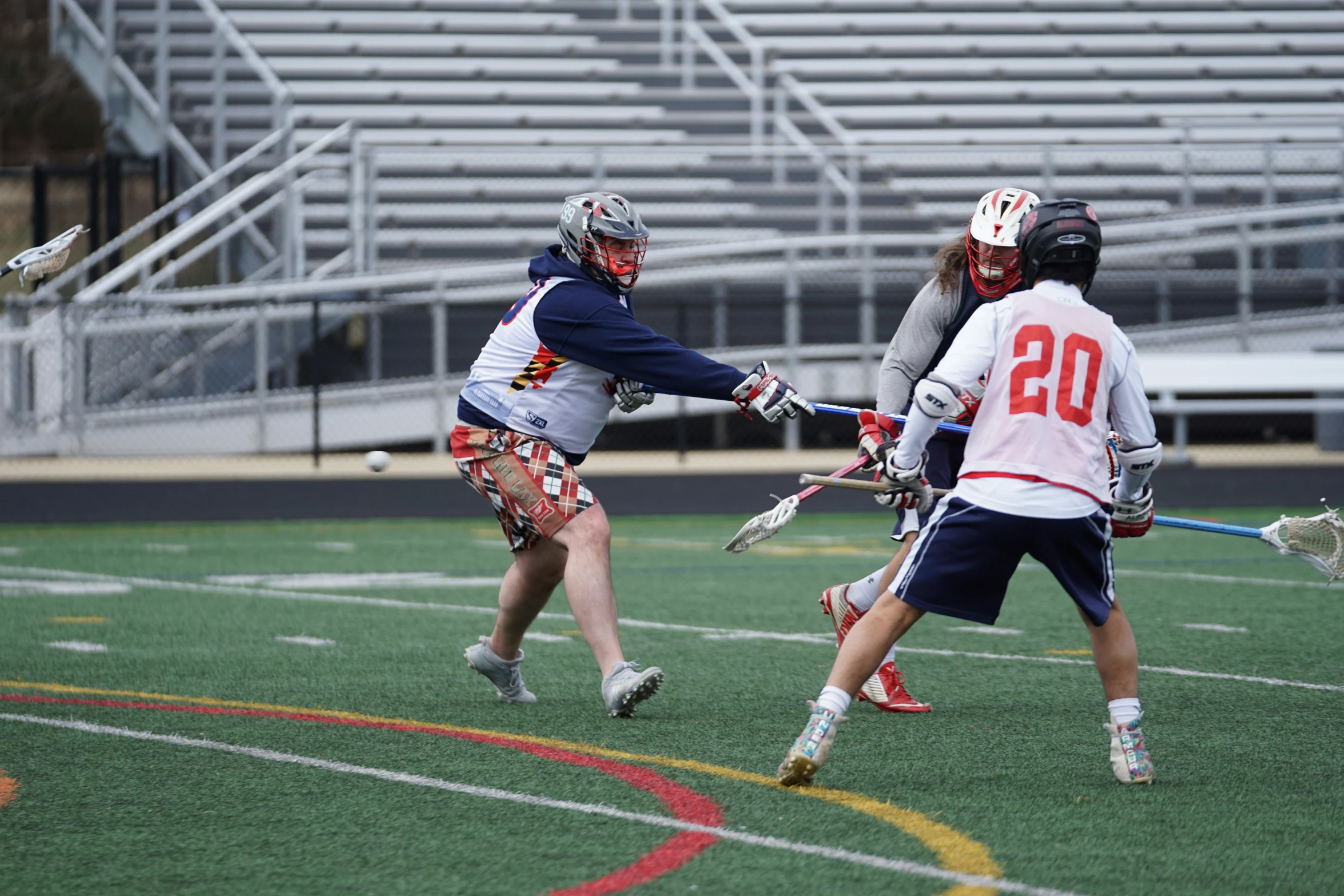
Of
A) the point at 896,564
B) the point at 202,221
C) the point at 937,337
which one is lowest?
the point at 896,564

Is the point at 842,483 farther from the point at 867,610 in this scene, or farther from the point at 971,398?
the point at 867,610

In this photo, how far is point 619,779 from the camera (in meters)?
4.55

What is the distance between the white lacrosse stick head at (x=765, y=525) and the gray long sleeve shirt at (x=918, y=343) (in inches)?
26.5

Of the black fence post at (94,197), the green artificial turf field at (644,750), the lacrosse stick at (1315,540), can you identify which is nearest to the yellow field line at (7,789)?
the green artificial turf field at (644,750)

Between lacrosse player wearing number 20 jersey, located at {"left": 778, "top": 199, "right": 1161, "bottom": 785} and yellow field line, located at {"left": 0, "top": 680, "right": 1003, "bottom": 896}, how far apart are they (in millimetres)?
160

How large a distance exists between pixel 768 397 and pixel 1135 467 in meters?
1.08

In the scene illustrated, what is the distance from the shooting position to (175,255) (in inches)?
667

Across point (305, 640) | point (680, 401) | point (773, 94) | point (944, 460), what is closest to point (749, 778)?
point (944, 460)

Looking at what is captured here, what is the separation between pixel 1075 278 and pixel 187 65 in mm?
17450

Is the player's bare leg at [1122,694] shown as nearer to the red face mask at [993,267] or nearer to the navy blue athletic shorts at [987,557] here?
the navy blue athletic shorts at [987,557]

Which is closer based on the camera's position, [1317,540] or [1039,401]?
[1039,401]

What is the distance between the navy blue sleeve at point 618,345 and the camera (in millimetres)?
5156

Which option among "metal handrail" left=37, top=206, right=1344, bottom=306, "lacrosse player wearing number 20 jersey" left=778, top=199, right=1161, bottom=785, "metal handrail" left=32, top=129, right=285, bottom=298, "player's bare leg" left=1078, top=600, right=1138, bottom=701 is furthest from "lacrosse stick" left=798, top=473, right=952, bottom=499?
"metal handrail" left=32, top=129, right=285, bottom=298

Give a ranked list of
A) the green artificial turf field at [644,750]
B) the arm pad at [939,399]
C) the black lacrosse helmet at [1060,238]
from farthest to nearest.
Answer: the black lacrosse helmet at [1060,238] < the arm pad at [939,399] < the green artificial turf field at [644,750]
